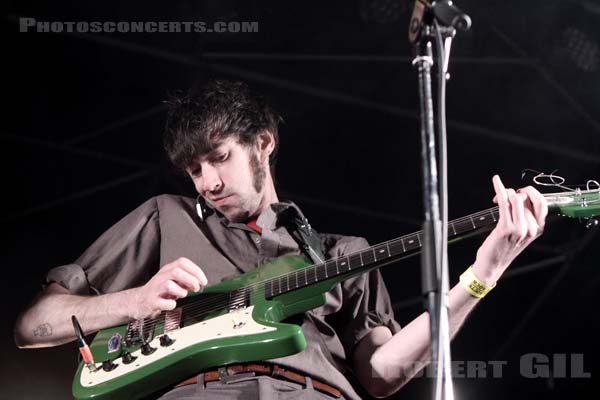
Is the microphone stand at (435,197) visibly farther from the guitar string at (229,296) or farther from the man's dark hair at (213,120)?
the man's dark hair at (213,120)

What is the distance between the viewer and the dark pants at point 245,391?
1.97 meters

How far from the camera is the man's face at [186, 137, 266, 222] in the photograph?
2441mm

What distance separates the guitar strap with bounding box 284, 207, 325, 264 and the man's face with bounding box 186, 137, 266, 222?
0.12m

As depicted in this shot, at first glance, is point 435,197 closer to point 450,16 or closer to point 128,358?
point 450,16

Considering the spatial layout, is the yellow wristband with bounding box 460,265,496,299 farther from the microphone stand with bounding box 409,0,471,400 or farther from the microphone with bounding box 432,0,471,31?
the microphone with bounding box 432,0,471,31

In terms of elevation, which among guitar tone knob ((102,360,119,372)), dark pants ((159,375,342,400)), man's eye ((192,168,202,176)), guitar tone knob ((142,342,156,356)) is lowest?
dark pants ((159,375,342,400))

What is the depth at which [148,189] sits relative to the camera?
279 centimetres

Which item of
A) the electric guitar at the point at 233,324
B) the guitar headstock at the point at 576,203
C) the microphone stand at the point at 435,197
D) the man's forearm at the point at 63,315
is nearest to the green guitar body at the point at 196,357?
the electric guitar at the point at 233,324

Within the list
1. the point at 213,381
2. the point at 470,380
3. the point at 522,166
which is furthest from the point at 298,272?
the point at 522,166

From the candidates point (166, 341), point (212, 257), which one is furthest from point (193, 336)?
point (212, 257)

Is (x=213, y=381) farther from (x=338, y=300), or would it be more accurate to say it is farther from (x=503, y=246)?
(x=503, y=246)

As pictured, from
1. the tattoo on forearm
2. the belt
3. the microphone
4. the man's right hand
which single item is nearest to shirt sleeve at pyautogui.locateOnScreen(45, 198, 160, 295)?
the tattoo on forearm

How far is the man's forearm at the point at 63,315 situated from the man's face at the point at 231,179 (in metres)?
0.42

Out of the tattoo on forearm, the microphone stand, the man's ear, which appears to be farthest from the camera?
the man's ear
